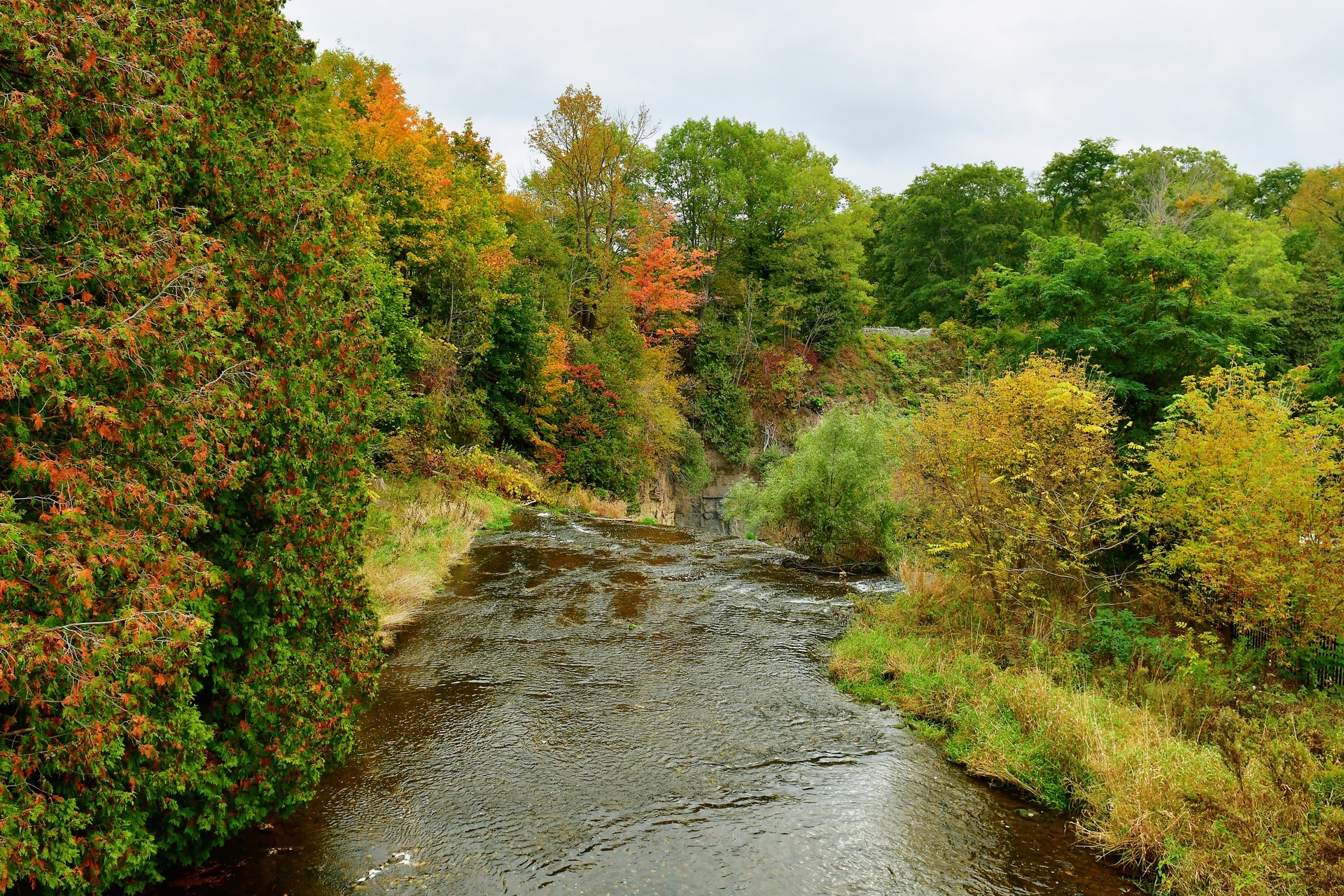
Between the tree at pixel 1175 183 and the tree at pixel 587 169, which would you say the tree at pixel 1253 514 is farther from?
the tree at pixel 1175 183

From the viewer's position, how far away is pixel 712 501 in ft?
107

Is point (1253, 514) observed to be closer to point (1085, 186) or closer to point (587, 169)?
point (587, 169)

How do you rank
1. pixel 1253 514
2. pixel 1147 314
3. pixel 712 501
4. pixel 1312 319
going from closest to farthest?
pixel 1253 514 → pixel 1147 314 → pixel 1312 319 → pixel 712 501

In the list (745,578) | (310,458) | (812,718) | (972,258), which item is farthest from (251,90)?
(972,258)

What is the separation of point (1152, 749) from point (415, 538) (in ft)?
39.3

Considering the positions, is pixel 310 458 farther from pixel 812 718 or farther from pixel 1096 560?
pixel 1096 560

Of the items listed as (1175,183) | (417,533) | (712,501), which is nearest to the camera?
(417,533)

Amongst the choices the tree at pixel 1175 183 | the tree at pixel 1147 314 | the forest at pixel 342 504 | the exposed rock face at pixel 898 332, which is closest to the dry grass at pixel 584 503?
the forest at pixel 342 504

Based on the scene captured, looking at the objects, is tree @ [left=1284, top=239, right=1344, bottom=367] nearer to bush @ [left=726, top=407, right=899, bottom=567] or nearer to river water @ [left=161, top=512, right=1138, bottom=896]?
bush @ [left=726, top=407, right=899, bottom=567]

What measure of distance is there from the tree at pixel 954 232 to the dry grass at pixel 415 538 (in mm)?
35110

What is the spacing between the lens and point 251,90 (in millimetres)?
4504

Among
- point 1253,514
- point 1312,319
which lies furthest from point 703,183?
point 1253,514

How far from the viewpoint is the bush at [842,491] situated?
14109 mm

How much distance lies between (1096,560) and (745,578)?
6.10m
